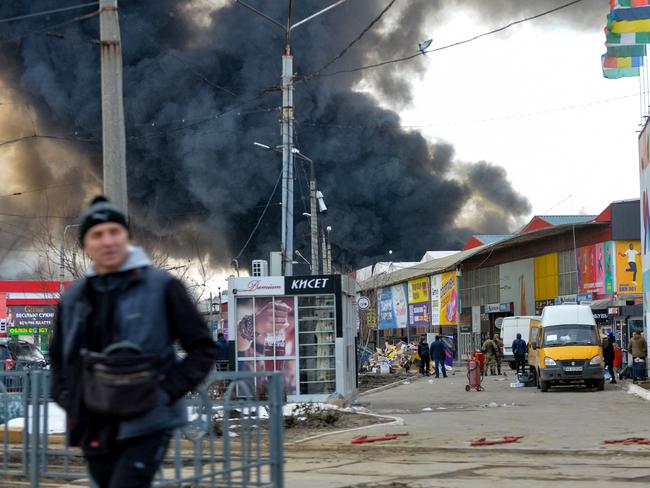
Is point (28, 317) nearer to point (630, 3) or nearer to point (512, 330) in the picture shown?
point (512, 330)

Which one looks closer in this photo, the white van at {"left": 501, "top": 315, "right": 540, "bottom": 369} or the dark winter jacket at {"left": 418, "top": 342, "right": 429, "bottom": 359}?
the dark winter jacket at {"left": 418, "top": 342, "right": 429, "bottom": 359}

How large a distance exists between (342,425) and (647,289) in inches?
817

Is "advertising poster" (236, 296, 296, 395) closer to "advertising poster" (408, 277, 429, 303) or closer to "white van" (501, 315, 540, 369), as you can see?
"white van" (501, 315, 540, 369)

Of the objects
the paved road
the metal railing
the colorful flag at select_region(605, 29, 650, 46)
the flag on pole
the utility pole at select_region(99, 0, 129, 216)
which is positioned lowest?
the paved road

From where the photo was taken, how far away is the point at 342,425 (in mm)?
18812

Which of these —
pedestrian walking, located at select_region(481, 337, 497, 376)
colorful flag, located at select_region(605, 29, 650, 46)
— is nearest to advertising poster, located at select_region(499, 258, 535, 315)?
pedestrian walking, located at select_region(481, 337, 497, 376)

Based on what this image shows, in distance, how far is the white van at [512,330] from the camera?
53.1 m

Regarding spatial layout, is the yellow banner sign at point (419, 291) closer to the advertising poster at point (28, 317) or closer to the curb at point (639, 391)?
the advertising poster at point (28, 317)

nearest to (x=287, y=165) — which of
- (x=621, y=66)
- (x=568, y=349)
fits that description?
(x=568, y=349)

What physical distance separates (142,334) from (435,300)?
251ft

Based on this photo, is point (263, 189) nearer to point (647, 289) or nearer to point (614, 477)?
point (647, 289)

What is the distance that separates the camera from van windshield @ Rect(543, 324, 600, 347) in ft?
105

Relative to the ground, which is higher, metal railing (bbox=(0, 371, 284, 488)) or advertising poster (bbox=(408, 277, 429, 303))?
advertising poster (bbox=(408, 277, 429, 303))

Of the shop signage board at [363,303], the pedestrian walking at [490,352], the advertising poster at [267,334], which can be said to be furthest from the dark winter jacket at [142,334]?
the shop signage board at [363,303]
